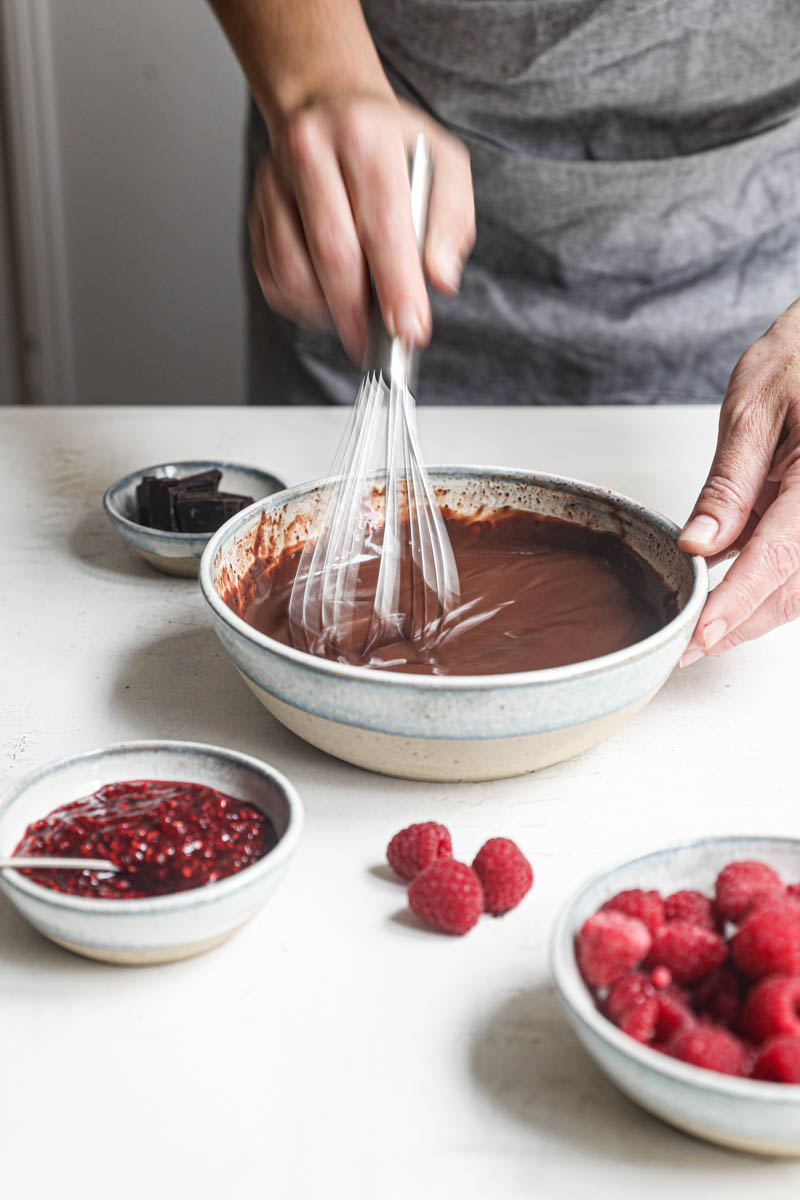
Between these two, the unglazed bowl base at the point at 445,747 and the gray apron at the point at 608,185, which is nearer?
the unglazed bowl base at the point at 445,747

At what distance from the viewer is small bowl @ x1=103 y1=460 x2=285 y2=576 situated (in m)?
1.23

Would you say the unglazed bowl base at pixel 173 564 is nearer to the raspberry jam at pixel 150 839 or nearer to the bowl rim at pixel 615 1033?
the raspberry jam at pixel 150 839

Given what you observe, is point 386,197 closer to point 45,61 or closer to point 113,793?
point 113,793

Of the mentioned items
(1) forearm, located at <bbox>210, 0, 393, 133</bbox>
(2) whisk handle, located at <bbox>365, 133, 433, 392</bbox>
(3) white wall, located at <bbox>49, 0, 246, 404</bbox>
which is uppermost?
(1) forearm, located at <bbox>210, 0, 393, 133</bbox>

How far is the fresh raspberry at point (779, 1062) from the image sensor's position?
0.55 metres

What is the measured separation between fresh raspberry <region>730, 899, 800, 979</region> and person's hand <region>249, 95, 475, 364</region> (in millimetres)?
533

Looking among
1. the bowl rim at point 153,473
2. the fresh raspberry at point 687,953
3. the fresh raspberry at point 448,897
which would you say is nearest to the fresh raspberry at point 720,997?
the fresh raspberry at point 687,953

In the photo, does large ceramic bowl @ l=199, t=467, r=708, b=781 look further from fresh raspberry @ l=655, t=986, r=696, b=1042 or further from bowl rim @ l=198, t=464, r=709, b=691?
fresh raspberry @ l=655, t=986, r=696, b=1042

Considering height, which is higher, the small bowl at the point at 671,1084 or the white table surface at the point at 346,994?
the small bowl at the point at 671,1084

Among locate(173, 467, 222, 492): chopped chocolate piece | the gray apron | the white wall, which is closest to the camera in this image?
locate(173, 467, 222, 492): chopped chocolate piece

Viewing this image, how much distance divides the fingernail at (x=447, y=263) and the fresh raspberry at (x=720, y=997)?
0.63 metres

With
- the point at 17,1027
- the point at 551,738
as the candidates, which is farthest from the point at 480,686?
the point at 17,1027

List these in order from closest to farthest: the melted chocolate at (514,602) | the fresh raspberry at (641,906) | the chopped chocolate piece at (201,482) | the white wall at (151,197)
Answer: the fresh raspberry at (641,906), the melted chocolate at (514,602), the chopped chocolate piece at (201,482), the white wall at (151,197)

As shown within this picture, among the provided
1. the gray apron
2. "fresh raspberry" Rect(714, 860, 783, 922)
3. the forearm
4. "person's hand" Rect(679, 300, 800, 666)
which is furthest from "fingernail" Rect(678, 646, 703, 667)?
the gray apron
